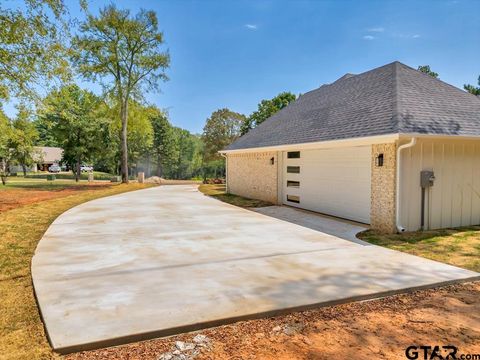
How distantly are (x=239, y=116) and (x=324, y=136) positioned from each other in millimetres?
35410

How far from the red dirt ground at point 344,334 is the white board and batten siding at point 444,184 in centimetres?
471

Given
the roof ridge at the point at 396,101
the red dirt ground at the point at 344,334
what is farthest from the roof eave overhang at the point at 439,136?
the red dirt ground at the point at 344,334

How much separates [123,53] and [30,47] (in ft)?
48.6

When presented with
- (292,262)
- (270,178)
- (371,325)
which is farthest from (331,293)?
(270,178)

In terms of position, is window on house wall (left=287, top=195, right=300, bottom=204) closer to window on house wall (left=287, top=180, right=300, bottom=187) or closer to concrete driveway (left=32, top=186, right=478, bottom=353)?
window on house wall (left=287, top=180, right=300, bottom=187)

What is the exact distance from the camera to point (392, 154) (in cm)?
845

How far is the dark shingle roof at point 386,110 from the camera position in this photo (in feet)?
28.6

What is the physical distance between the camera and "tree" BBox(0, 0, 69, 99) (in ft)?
38.0

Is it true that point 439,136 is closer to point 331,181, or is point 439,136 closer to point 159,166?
point 331,181

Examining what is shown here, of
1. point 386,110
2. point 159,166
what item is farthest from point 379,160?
point 159,166

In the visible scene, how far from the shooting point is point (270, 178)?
1528 cm

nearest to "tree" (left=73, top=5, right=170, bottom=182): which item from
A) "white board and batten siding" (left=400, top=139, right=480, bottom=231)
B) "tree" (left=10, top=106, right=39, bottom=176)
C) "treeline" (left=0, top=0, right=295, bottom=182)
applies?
"treeline" (left=0, top=0, right=295, bottom=182)

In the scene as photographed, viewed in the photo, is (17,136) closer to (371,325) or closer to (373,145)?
(373,145)

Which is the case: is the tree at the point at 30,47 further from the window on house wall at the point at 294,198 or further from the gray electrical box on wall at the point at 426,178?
the gray electrical box on wall at the point at 426,178
